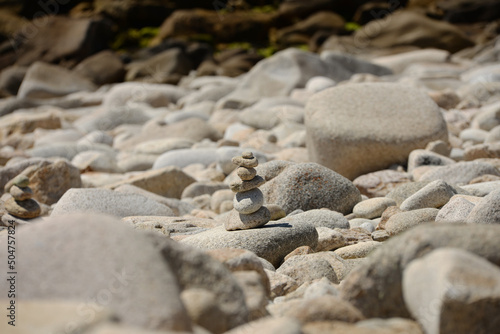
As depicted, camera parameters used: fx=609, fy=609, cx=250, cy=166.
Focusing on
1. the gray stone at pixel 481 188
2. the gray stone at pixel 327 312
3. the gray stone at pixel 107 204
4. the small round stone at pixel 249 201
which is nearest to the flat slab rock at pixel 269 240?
the small round stone at pixel 249 201

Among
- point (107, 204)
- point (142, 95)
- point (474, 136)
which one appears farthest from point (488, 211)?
point (142, 95)

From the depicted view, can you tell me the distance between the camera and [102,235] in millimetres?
1974

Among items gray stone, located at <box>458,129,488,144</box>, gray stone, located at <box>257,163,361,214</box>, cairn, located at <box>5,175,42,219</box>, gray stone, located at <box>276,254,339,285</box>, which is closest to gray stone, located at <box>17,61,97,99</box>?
gray stone, located at <box>458,129,488,144</box>

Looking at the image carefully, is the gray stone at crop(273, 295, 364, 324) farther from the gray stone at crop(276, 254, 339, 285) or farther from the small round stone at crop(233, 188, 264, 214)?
the small round stone at crop(233, 188, 264, 214)

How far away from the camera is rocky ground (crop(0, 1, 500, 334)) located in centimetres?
188

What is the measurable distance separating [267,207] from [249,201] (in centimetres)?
42

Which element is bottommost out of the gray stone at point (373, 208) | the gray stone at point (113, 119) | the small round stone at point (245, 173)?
the gray stone at point (113, 119)

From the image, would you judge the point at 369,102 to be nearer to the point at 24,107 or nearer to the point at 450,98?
the point at 450,98

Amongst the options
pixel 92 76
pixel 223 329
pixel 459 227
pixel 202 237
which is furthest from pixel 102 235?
pixel 92 76

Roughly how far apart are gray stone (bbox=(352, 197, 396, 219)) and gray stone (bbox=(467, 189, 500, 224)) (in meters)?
1.35

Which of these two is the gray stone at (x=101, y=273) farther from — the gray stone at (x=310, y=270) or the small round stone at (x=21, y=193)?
the small round stone at (x=21, y=193)

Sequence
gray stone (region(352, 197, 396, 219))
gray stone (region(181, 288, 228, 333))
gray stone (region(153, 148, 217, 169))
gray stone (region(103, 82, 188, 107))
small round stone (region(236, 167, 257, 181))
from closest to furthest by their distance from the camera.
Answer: gray stone (region(181, 288, 228, 333)) < small round stone (region(236, 167, 257, 181)) < gray stone (region(352, 197, 396, 219)) < gray stone (region(153, 148, 217, 169)) < gray stone (region(103, 82, 188, 107))

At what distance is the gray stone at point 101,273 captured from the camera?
183cm

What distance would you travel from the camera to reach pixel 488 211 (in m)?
3.22
